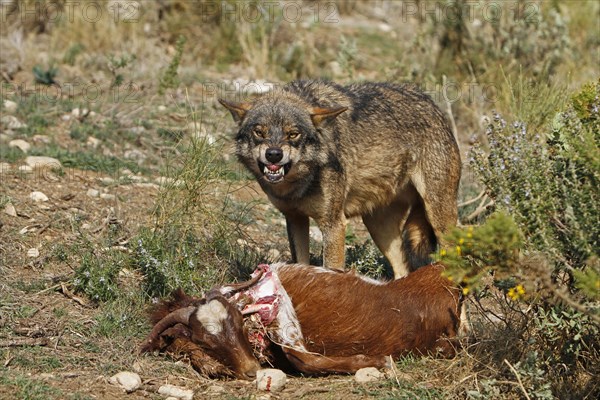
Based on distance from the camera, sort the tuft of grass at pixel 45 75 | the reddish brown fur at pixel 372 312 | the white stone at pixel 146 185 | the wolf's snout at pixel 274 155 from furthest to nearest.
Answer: the tuft of grass at pixel 45 75 < the white stone at pixel 146 185 < the wolf's snout at pixel 274 155 < the reddish brown fur at pixel 372 312

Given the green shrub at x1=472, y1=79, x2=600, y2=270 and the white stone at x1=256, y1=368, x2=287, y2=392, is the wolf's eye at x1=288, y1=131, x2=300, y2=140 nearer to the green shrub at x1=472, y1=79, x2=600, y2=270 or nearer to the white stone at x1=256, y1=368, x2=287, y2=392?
the green shrub at x1=472, y1=79, x2=600, y2=270

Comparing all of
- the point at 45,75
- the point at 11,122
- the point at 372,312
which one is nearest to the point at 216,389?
the point at 372,312

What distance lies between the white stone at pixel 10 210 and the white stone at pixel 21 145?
1.45 meters

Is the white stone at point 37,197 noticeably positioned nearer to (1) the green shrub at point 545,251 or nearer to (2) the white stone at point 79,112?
(2) the white stone at point 79,112

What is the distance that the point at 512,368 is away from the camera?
4895mm

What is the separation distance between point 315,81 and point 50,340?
118 inches

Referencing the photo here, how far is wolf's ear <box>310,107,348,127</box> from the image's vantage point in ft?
22.0

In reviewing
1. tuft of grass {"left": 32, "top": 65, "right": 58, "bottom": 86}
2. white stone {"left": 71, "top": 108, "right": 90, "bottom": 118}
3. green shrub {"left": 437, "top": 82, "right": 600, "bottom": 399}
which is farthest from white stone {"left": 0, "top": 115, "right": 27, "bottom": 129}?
green shrub {"left": 437, "top": 82, "right": 600, "bottom": 399}

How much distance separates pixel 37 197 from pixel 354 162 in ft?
9.15

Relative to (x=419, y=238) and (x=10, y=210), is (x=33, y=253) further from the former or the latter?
(x=419, y=238)

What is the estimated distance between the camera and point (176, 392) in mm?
5238

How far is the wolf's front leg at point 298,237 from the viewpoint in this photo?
22.9 feet

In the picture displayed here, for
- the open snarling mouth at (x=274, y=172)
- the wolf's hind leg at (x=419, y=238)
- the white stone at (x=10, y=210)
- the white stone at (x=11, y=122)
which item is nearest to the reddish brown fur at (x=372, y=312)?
the open snarling mouth at (x=274, y=172)

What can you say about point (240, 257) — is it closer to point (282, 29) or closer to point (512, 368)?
point (512, 368)
